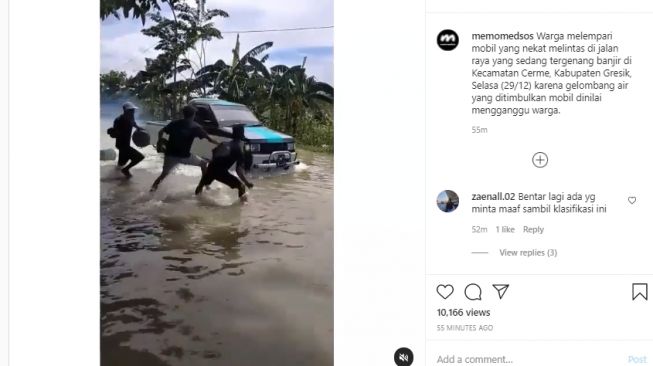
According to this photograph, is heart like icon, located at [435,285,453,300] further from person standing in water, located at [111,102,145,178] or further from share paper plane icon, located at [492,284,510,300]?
person standing in water, located at [111,102,145,178]

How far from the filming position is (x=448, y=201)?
5.03ft

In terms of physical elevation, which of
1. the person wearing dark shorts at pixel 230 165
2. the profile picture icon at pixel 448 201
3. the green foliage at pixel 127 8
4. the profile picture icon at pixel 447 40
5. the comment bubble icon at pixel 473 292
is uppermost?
the green foliage at pixel 127 8

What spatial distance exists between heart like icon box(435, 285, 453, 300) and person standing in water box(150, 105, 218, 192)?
2.46 feet

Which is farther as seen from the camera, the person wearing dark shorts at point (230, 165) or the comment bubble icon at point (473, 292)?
the person wearing dark shorts at point (230, 165)

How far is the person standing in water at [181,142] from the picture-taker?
1.73 metres

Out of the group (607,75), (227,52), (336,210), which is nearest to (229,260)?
(336,210)

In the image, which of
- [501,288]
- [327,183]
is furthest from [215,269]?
[501,288]

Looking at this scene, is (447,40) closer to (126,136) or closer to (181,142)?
(181,142)

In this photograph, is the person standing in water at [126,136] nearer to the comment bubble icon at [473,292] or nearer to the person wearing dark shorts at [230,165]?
the person wearing dark shorts at [230,165]

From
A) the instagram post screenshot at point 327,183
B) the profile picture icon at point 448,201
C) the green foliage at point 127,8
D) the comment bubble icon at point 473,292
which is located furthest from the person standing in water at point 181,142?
the comment bubble icon at point 473,292

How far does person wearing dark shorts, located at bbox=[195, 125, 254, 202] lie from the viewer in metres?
1.73

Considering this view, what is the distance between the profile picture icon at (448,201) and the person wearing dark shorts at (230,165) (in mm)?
557

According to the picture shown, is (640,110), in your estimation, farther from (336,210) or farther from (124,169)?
(124,169)
